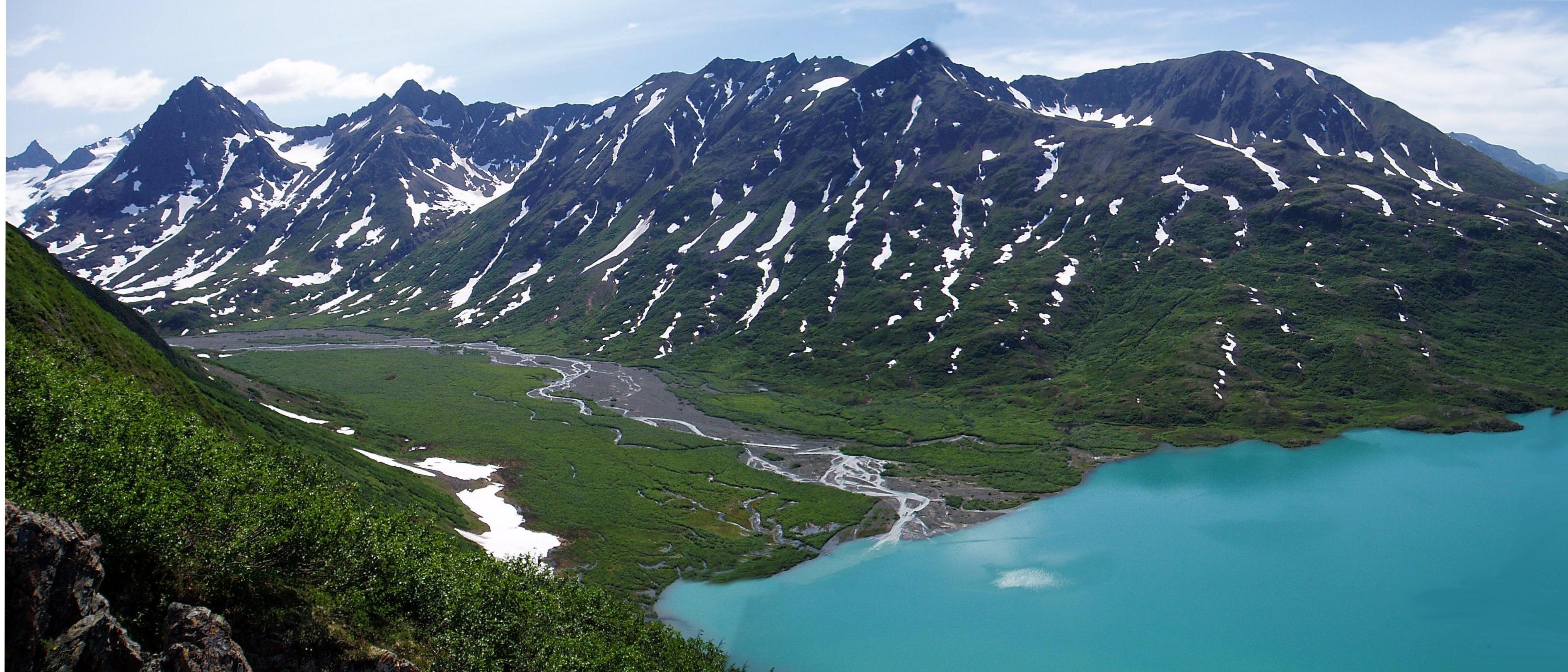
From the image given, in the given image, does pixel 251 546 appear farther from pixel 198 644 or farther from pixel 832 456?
pixel 832 456

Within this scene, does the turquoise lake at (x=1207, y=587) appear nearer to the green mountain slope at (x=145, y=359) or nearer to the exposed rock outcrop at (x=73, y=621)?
the green mountain slope at (x=145, y=359)

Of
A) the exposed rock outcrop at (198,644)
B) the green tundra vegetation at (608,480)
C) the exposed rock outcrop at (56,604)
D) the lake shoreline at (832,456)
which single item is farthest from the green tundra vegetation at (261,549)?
the lake shoreline at (832,456)

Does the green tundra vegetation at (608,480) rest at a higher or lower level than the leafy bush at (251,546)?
lower

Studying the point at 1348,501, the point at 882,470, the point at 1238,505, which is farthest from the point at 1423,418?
the point at 882,470

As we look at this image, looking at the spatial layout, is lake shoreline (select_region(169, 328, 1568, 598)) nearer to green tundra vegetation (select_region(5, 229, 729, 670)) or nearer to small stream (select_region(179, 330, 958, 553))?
small stream (select_region(179, 330, 958, 553))

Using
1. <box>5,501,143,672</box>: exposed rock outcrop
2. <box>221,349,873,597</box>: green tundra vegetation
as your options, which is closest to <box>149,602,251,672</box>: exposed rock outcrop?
<box>5,501,143,672</box>: exposed rock outcrop

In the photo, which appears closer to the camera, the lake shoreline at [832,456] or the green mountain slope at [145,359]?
the green mountain slope at [145,359]

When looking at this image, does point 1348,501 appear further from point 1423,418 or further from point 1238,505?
point 1423,418
